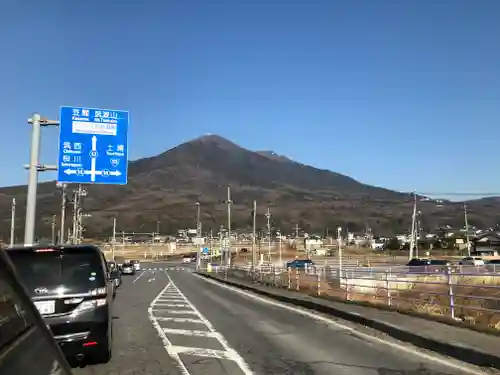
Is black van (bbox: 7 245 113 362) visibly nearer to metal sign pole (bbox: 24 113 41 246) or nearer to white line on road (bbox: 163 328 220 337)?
white line on road (bbox: 163 328 220 337)

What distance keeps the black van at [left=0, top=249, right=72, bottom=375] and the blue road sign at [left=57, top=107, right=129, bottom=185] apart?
18623 mm

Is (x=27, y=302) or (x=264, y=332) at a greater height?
(x=27, y=302)

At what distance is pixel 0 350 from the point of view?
213cm

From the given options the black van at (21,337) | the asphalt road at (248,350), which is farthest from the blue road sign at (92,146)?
the black van at (21,337)

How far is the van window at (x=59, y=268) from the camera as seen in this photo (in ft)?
25.5

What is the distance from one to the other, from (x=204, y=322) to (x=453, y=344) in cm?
700

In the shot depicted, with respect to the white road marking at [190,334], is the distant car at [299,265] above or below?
above

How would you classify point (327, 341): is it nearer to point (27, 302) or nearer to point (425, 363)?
point (425, 363)

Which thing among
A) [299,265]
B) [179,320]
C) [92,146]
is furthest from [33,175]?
[299,265]

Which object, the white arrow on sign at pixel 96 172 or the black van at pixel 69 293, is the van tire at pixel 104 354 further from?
the white arrow on sign at pixel 96 172

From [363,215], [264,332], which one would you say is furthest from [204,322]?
[363,215]

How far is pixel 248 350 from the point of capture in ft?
A: 32.7

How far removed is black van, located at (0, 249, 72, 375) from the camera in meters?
2.20

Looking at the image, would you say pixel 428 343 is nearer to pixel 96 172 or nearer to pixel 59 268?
pixel 59 268
